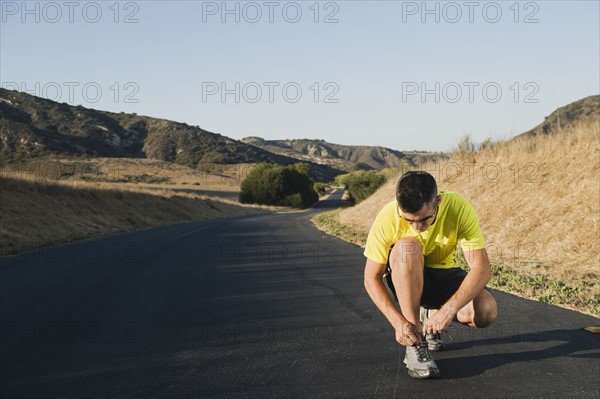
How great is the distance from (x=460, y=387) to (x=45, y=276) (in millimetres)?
8355

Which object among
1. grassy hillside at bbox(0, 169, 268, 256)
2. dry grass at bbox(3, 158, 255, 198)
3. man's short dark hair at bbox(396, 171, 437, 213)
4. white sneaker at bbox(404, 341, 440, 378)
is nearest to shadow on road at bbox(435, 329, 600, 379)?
white sneaker at bbox(404, 341, 440, 378)

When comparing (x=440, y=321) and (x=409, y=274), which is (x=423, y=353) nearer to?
(x=440, y=321)

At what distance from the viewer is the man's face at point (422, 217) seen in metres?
3.84

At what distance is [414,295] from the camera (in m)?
4.22

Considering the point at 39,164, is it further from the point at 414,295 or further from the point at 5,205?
the point at 414,295

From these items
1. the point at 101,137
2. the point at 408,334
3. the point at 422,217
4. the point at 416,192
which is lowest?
the point at 408,334

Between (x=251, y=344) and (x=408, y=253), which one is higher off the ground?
(x=408, y=253)

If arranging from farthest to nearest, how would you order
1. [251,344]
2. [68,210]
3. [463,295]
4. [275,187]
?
1. [275,187]
2. [68,210]
3. [251,344]
4. [463,295]

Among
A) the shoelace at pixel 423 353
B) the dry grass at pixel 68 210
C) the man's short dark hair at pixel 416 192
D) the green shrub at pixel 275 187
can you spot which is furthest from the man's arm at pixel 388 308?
the green shrub at pixel 275 187

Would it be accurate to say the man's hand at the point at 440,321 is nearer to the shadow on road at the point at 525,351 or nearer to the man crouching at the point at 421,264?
the man crouching at the point at 421,264

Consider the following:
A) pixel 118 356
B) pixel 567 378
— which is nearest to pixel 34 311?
pixel 118 356

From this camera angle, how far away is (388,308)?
4.11 meters

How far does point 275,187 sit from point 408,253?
72894 millimetres

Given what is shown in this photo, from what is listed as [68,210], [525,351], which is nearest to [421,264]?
[525,351]
